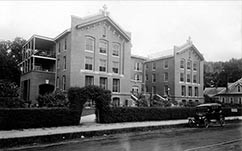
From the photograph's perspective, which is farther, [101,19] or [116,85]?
[116,85]

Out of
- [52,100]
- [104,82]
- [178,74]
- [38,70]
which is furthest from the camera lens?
[178,74]

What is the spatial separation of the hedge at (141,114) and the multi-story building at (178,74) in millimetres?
18177

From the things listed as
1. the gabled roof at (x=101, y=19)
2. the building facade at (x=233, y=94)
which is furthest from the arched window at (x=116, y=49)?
the building facade at (x=233, y=94)

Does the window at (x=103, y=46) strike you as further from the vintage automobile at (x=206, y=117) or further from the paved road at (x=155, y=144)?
the paved road at (x=155, y=144)

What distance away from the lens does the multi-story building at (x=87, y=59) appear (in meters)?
31.2

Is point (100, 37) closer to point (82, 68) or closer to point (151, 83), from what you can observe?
point (82, 68)

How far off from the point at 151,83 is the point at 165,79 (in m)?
4.05

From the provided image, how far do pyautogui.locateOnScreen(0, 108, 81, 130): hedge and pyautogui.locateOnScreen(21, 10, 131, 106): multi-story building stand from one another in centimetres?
1318

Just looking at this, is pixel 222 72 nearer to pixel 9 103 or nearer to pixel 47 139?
pixel 9 103

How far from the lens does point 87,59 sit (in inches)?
1276

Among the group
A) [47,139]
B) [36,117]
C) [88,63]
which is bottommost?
[47,139]

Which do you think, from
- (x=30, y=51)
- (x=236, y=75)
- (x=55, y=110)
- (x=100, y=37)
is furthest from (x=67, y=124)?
(x=236, y=75)

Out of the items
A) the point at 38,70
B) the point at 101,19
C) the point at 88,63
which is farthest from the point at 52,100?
the point at 101,19

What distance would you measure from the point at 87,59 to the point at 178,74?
20.8 metres
